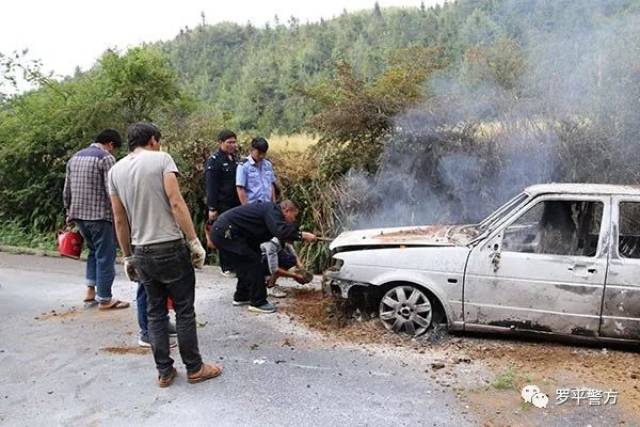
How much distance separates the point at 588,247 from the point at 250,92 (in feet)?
86.2

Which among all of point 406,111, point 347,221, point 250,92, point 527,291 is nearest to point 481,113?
point 406,111

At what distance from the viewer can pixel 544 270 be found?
5.00m

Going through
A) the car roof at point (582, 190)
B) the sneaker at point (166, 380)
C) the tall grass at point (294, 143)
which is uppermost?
the tall grass at point (294, 143)

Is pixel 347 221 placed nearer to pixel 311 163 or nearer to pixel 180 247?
pixel 311 163

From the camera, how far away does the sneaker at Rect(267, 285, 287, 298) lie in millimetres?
7012

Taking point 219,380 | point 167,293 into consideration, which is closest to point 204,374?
point 219,380

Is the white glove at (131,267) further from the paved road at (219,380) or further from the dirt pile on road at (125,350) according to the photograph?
the dirt pile on road at (125,350)

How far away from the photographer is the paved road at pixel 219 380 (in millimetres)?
4090

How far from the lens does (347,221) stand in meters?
9.01

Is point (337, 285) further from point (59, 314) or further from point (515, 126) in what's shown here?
point (515, 126)

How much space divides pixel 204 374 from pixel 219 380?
0.13 m

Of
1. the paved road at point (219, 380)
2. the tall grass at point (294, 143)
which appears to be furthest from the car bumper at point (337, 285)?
the tall grass at point (294, 143)

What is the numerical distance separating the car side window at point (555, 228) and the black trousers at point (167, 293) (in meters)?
2.75

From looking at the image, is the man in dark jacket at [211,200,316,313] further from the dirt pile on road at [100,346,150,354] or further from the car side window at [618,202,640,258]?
the car side window at [618,202,640,258]
